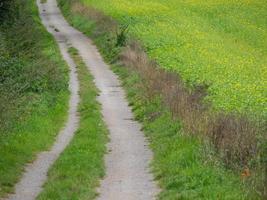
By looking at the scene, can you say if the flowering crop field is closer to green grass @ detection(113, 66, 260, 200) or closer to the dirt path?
green grass @ detection(113, 66, 260, 200)

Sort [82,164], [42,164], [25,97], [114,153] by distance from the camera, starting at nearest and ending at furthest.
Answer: [82,164] → [42,164] → [114,153] → [25,97]

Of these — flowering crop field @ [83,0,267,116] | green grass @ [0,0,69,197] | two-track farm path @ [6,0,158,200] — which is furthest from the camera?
flowering crop field @ [83,0,267,116]

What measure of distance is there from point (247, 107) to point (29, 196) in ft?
32.1

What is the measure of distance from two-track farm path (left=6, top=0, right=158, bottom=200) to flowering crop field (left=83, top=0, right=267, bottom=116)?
11.1 feet

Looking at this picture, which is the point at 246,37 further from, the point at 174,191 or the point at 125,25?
the point at 174,191

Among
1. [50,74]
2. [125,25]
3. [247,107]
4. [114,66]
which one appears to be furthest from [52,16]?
[247,107]

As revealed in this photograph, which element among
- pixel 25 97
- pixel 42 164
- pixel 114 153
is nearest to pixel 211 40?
pixel 25 97

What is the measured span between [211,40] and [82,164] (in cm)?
3218

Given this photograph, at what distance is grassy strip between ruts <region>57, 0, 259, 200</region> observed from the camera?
1589 centimetres

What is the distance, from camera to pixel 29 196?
1886 cm

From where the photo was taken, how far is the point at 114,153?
23469 millimetres

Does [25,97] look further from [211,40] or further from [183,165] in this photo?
[211,40]

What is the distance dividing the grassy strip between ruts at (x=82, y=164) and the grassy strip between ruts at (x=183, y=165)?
75.5 inches

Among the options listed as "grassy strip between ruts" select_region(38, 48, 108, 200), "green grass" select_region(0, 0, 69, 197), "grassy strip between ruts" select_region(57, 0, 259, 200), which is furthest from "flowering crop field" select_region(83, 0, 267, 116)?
"green grass" select_region(0, 0, 69, 197)
